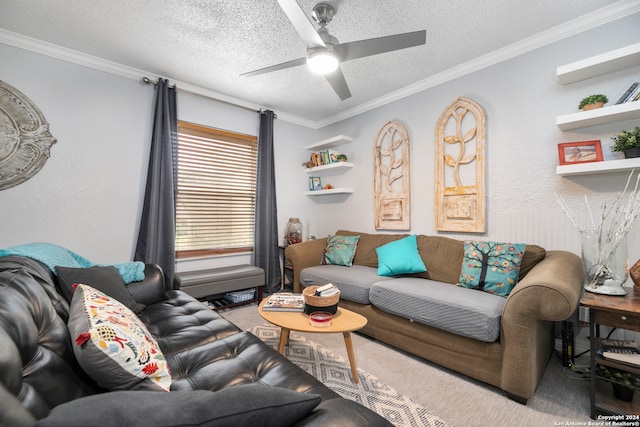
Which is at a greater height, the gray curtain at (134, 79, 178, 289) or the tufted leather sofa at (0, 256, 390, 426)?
the gray curtain at (134, 79, 178, 289)

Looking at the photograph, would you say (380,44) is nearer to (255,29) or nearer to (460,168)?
(255,29)

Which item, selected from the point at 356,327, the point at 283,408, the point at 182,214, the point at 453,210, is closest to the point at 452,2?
the point at 453,210

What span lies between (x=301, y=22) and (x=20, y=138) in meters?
2.63

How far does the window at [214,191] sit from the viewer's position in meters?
3.25

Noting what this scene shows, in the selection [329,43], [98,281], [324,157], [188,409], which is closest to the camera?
[188,409]

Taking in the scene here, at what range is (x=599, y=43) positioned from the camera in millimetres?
2082

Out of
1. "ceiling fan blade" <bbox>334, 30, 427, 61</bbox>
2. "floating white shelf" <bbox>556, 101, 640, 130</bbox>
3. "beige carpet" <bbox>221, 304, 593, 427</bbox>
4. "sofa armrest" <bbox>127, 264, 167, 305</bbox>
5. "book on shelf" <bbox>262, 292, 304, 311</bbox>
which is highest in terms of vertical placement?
"ceiling fan blade" <bbox>334, 30, 427, 61</bbox>

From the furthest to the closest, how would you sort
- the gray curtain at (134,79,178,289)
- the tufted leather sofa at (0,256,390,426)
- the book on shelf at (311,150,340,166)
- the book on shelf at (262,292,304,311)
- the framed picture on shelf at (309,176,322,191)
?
the framed picture on shelf at (309,176,322,191) → the book on shelf at (311,150,340,166) → the gray curtain at (134,79,178,289) → the book on shelf at (262,292,304,311) → the tufted leather sofa at (0,256,390,426)

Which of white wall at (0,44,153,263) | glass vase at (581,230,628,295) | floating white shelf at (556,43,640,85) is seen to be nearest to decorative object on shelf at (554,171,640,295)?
glass vase at (581,230,628,295)

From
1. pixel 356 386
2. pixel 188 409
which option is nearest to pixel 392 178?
pixel 356 386

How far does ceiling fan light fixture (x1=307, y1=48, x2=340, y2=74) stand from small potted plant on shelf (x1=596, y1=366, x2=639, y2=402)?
2489 mm

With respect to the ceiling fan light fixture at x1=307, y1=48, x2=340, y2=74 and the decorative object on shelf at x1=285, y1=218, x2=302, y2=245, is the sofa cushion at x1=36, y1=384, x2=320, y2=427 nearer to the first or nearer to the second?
the ceiling fan light fixture at x1=307, y1=48, x2=340, y2=74

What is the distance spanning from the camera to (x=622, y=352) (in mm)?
1480

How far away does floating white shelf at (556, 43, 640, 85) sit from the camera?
1.85 metres
